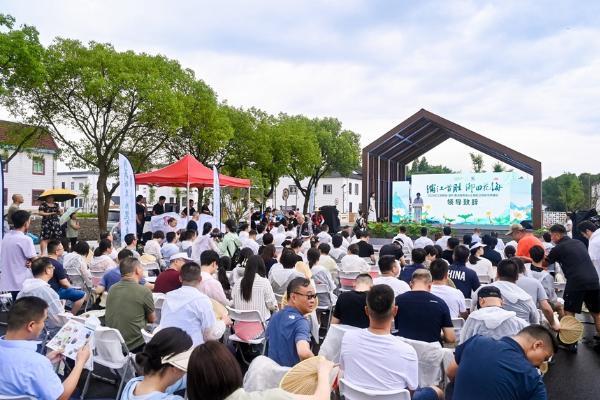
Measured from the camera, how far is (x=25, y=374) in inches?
98.3

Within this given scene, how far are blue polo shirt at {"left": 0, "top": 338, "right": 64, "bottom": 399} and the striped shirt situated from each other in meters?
2.46

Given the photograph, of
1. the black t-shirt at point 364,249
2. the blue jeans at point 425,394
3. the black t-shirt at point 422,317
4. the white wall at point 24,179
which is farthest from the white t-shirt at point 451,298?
the white wall at point 24,179

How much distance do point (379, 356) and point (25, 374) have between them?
191 centimetres

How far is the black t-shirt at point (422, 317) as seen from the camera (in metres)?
3.65

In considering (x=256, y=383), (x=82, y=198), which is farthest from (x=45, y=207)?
(x=82, y=198)

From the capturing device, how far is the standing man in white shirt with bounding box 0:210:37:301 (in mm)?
5922

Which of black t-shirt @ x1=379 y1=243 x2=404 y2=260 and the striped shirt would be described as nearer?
the striped shirt

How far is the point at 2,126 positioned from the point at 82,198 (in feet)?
81.9

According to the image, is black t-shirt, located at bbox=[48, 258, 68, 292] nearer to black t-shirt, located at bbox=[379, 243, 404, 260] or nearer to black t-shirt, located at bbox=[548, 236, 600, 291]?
black t-shirt, located at bbox=[379, 243, 404, 260]

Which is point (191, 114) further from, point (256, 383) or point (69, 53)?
point (256, 383)

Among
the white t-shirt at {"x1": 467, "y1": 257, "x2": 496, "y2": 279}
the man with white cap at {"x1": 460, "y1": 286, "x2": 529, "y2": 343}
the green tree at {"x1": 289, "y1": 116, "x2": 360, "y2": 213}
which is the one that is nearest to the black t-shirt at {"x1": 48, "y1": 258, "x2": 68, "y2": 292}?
the man with white cap at {"x1": 460, "y1": 286, "x2": 529, "y2": 343}

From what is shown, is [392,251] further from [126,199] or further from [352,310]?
[126,199]

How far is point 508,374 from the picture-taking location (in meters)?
2.37

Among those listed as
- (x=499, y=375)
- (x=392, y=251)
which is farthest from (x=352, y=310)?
(x=392, y=251)
